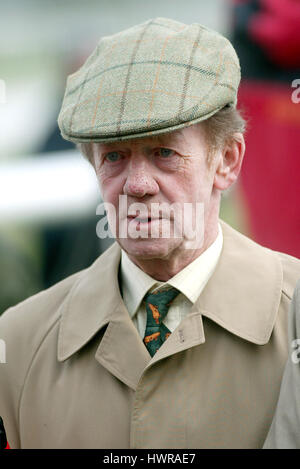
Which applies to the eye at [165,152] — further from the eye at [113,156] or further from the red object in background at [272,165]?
the red object in background at [272,165]

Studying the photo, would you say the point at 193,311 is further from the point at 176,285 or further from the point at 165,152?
the point at 165,152

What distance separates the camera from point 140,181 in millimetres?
2105

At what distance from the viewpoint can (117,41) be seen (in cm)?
225

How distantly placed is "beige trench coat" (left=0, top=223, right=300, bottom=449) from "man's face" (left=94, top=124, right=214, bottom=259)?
0.71ft

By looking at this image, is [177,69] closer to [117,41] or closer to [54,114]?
[117,41]

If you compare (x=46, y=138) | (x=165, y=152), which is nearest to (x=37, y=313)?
(x=165, y=152)

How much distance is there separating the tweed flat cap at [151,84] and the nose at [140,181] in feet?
0.31

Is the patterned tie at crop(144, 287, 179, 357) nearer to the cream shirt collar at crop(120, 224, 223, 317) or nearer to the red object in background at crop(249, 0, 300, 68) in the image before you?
the cream shirt collar at crop(120, 224, 223, 317)

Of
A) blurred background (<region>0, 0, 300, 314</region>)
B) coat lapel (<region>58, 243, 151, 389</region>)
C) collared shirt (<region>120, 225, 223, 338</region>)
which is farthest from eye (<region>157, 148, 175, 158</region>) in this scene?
blurred background (<region>0, 0, 300, 314</region>)

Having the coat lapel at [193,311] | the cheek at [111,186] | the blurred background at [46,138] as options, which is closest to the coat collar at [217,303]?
the coat lapel at [193,311]

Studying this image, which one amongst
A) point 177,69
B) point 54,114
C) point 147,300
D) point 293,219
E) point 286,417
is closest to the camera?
point 286,417

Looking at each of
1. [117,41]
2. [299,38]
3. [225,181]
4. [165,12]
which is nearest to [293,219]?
[299,38]

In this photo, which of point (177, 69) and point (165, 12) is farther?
point (165, 12)

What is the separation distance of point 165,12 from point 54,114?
91 centimetres
